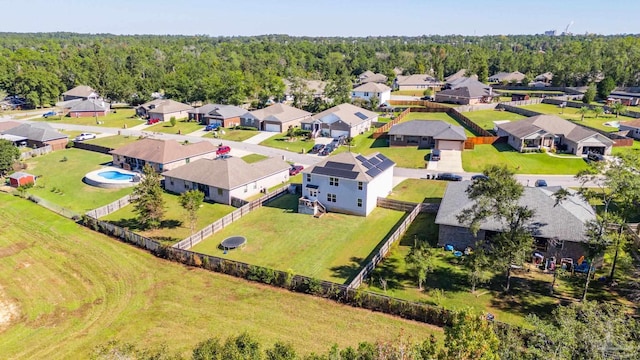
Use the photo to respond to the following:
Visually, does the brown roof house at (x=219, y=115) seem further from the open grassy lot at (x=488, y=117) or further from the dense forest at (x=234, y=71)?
the open grassy lot at (x=488, y=117)

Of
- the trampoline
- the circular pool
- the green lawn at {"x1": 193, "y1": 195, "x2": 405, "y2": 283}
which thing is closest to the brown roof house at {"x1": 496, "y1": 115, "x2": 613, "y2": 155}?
the green lawn at {"x1": 193, "y1": 195, "x2": 405, "y2": 283}

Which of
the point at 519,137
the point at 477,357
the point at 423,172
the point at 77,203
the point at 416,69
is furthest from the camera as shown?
the point at 416,69

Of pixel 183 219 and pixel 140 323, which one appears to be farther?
pixel 183 219

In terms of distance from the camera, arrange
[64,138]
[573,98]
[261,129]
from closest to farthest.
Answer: [64,138]
[261,129]
[573,98]

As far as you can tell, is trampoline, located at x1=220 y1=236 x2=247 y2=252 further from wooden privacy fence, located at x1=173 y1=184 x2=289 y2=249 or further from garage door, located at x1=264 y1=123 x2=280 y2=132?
garage door, located at x1=264 y1=123 x2=280 y2=132

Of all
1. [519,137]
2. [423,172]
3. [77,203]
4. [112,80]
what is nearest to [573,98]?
[519,137]

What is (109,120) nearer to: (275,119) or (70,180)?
(275,119)

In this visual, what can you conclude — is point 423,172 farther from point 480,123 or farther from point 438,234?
point 480,123
